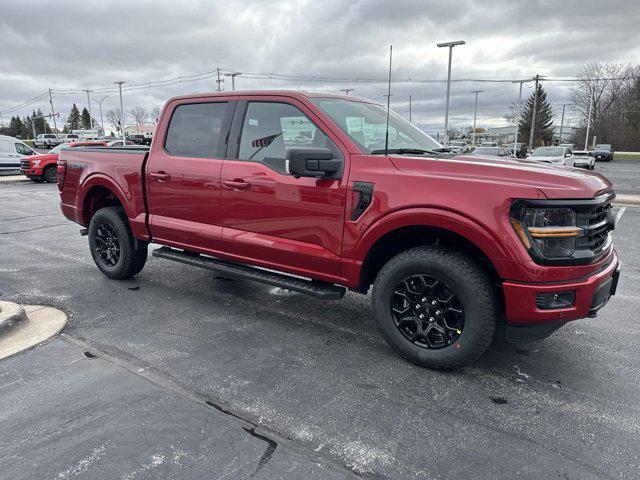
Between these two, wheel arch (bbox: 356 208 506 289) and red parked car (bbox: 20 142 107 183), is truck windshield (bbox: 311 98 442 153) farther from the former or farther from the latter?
red parked car (bbox: 20 142 107 183)

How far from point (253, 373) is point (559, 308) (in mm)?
2069

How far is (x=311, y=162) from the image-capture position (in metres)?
3.41

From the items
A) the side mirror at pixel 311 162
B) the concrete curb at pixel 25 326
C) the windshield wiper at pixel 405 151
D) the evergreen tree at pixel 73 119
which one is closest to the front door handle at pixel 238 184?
the side mirror at pixel 311 162

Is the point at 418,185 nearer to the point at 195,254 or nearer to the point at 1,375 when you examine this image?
the point at 195,254

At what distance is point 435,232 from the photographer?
134 inches

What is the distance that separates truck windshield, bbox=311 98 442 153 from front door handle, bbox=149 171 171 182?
1.73 metres

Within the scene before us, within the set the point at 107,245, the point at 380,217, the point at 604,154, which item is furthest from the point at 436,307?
the point at 604,154

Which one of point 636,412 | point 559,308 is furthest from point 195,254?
point 636,412

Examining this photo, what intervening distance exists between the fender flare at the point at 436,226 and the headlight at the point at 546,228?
17cm

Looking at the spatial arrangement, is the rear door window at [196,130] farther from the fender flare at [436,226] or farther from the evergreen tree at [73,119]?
the evergreen tree at [73,119]

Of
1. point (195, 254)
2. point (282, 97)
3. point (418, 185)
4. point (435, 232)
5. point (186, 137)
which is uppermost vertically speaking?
point (282, 97)

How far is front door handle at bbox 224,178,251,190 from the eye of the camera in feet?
13.4

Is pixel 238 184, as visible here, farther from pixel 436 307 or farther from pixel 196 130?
pixel 436 307

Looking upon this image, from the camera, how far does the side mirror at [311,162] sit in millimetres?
3367
